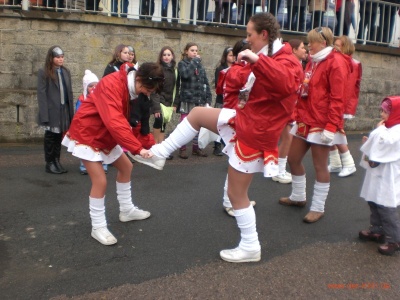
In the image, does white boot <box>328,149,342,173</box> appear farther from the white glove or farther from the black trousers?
the black trousers

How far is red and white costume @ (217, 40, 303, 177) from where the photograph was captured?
3785 millimetres

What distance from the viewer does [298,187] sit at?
18.8ft

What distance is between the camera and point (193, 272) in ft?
13.3

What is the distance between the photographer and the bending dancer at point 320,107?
16.3 feet

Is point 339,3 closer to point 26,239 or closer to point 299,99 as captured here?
point 299,99

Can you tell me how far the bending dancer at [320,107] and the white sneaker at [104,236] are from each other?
6.73ft

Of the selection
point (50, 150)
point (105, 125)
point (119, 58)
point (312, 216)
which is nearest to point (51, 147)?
point (50, 150)

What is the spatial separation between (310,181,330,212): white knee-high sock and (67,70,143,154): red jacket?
6.97ft

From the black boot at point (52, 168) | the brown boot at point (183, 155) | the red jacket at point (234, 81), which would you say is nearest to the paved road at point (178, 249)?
the black boot at point (52, 168)

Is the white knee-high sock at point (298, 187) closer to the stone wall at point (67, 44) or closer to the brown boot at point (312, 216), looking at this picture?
the brown boot at point (312, 216)

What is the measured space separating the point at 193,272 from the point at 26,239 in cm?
166

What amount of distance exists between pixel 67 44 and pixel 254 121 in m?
6.21

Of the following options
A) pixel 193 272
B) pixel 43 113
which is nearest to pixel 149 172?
pixel 43 113

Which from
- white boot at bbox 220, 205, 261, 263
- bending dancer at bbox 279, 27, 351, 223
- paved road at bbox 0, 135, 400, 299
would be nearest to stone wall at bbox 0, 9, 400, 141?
paved road at bbox 0, 135, 400, 299
